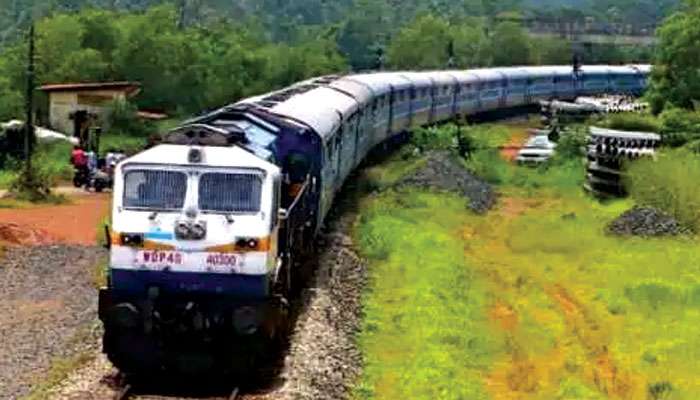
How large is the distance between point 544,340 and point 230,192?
654 centimetres

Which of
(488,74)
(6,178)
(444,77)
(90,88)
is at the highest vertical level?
(444,77)

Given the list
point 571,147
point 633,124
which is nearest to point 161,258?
point 633,124

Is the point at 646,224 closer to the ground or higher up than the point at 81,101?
higher up

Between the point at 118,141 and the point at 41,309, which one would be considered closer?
the point at 41,309

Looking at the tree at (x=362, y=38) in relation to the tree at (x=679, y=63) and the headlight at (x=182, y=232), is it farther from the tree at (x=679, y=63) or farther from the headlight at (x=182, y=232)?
the headlight at (x=182, y=232)

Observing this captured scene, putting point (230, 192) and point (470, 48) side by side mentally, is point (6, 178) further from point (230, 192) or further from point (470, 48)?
point (470, 48)

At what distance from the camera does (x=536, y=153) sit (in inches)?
1885

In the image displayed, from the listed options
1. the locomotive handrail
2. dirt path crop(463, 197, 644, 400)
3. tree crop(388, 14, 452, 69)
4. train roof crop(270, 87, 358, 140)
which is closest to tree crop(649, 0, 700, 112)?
train roof crop(270, 87, 358, 140)

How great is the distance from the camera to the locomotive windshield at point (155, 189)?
15094 mm

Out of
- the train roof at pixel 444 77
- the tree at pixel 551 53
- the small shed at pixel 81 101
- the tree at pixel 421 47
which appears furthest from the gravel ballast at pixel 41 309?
the tree at pixel 551 53

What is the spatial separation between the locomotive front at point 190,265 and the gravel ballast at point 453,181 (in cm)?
1945

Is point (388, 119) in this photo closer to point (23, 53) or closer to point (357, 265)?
point (357, 265)

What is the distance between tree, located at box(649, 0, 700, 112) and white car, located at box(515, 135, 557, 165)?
4.34 m

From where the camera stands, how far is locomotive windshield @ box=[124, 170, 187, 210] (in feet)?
49.5
